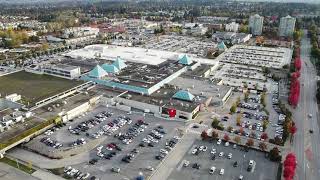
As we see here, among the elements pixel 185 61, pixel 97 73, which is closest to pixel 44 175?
pixel 97 73

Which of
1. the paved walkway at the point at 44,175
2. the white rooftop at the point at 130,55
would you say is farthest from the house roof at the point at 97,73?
the paved walkway at the point at 44,175

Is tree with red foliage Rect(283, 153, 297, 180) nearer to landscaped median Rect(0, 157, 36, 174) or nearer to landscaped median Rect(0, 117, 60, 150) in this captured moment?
landscaped median Rect(0, 157, 36, 174)

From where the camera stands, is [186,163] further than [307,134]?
No

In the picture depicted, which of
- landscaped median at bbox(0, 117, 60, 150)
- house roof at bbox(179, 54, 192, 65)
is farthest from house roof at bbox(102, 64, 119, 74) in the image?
landscaped median at bbox(0, 117, 60, 150)

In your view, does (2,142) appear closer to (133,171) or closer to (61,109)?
(61,109)

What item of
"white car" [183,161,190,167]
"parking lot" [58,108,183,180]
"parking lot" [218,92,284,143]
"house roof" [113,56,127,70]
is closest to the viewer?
"parking lot" [58,108,183,180]

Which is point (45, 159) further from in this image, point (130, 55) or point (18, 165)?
point (130, 55)
